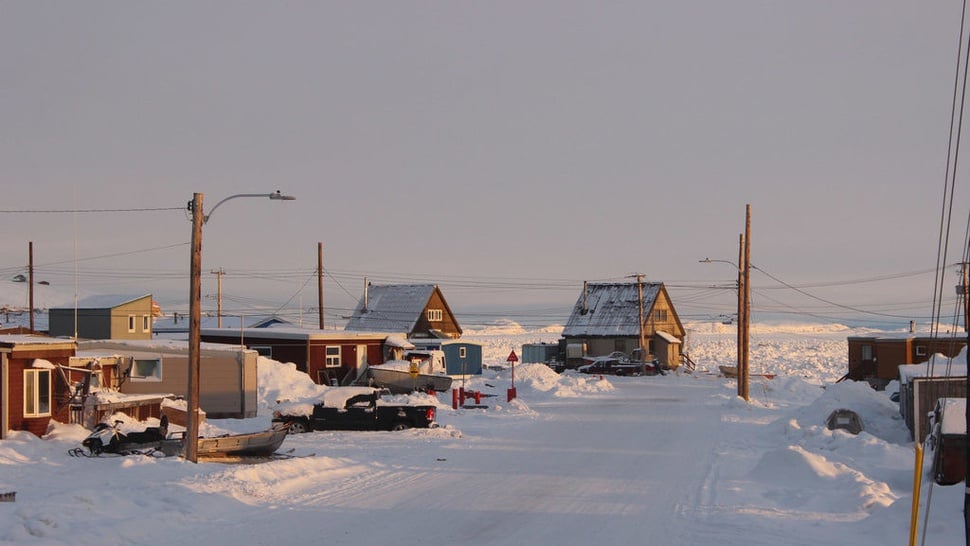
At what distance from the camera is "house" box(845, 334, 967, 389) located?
172 ft

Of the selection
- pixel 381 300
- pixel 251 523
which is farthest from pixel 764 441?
pixel 381 300

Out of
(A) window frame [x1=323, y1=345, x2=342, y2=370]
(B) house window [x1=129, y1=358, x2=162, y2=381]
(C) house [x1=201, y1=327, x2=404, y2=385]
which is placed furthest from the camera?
(A) window frame [x1=323, y1=345, x2=342, y2=370]

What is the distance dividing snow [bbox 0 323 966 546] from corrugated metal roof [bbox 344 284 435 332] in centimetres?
Result: 3976

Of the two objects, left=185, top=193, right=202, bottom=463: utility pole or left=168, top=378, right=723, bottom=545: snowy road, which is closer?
left=168, top=378, right=723, bottom=545: snowy road

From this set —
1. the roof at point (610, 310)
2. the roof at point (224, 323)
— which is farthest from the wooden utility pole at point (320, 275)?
the roof at point (610, 310)

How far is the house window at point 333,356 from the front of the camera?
47.7m

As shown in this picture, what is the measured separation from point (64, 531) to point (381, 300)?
204ft

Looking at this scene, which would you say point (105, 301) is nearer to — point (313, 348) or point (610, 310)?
point (313, 348)

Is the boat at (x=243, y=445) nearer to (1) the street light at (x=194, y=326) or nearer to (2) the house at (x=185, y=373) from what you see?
(1) the street light at (x=194, y=326)

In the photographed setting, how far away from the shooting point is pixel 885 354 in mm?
54062

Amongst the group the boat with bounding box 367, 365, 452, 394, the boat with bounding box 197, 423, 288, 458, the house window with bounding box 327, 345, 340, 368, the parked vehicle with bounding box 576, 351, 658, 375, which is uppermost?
the house window with bounding box 327, 345, 340, 368

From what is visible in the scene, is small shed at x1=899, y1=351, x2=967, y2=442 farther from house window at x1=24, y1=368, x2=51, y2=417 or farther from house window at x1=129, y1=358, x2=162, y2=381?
house window at x1=129, y1=358, x2=162, y2=381

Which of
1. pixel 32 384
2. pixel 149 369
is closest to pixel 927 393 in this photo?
pixel 32 384

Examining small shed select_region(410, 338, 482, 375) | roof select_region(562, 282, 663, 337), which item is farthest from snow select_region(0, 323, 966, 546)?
roof select_region(562, 282, 663, 337)
